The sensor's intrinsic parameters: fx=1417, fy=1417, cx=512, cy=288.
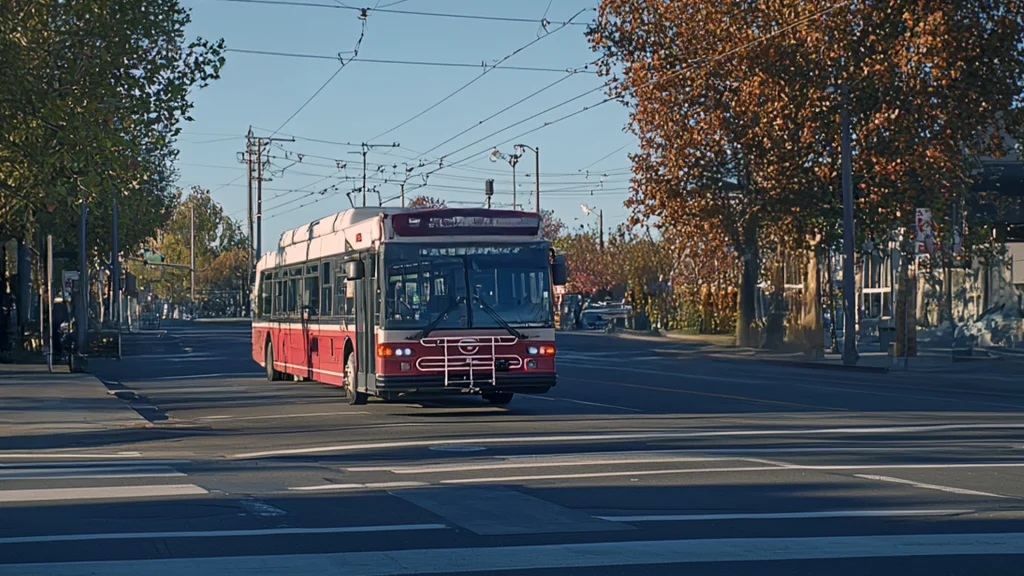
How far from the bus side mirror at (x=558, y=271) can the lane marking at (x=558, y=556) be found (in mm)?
11664

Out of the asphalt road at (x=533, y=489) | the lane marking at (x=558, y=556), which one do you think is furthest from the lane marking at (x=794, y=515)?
the lane marking at (x=558, y=556)

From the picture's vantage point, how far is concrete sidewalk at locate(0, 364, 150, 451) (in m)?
19.0

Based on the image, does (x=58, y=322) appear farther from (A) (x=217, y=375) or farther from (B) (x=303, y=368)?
(B) (x=303, y=368)

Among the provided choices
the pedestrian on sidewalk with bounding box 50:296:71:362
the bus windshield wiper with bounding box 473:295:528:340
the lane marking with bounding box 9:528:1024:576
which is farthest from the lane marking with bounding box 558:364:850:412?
the pedestrian on sidewalk with bounding box 50:296:71:362

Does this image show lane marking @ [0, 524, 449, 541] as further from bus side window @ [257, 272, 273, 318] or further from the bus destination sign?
bus side window @ [257, 272, 273, 318]

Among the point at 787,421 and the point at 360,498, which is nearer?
the point at 360,498

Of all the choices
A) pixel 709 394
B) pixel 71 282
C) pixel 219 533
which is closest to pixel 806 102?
pixel 709 394

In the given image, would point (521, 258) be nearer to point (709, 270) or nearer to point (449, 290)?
point (449, 290)

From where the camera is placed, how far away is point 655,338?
62094 mm

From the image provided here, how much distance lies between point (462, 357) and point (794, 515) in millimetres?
10606

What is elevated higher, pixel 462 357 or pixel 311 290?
pixel 311 290

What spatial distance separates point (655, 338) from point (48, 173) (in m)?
36.2

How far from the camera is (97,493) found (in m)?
12.4

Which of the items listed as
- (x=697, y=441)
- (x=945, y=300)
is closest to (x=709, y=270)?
(x=945, y=300)
